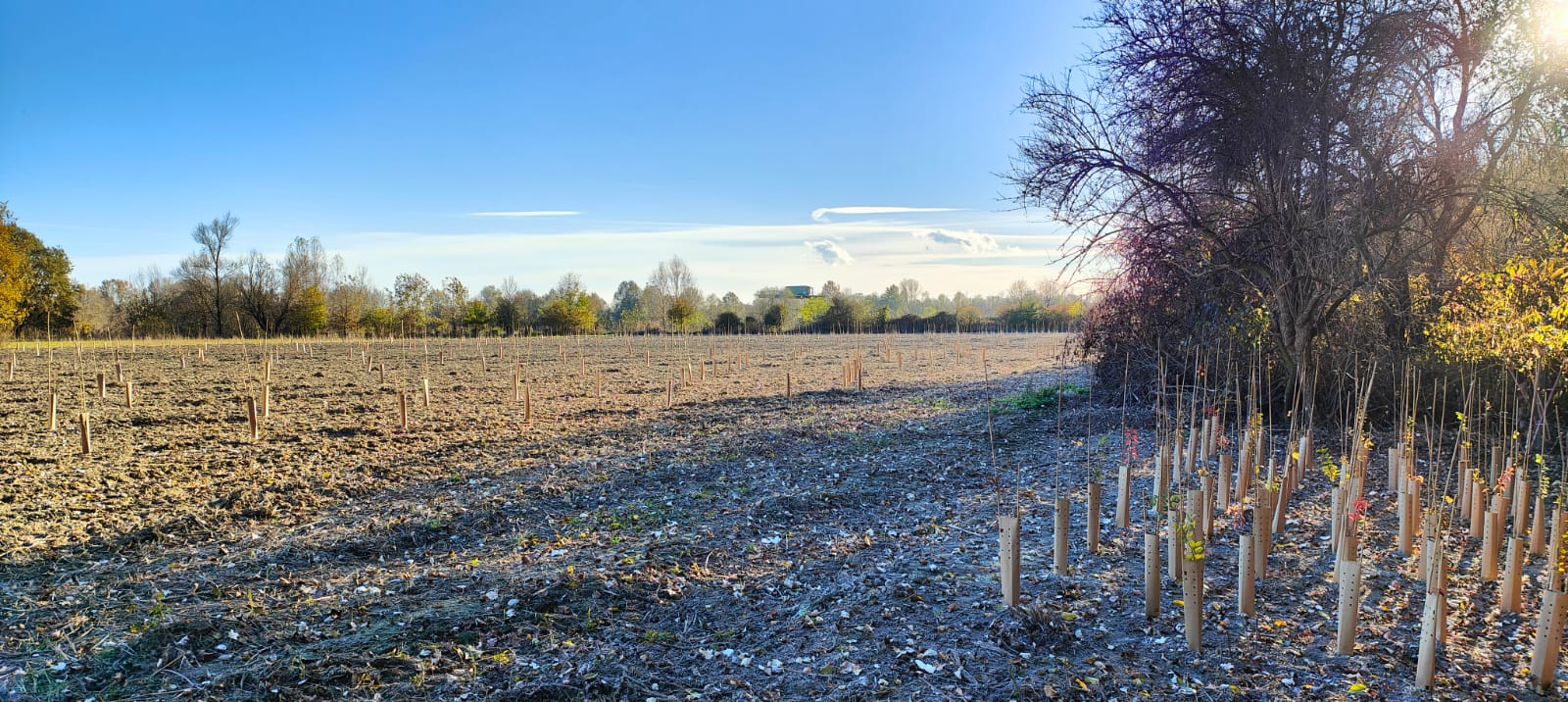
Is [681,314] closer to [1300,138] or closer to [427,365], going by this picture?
[427,365]

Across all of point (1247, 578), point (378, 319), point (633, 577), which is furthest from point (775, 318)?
point (1247, 578)

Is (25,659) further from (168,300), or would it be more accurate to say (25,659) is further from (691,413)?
(168,300)

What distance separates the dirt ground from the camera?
3.11 m

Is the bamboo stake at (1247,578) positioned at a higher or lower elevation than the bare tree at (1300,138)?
lower

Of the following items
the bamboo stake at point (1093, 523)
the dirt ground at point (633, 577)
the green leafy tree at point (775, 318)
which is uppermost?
the green leafy tree at point (775, 318)

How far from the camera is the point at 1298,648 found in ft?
10.5

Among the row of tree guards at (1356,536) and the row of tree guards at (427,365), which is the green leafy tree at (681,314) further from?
the row of tree guards at (1356,536)

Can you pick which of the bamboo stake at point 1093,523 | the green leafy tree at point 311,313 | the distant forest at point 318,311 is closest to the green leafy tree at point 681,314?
the distant forest at point 318,311

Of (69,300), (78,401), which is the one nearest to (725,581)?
(78,401)

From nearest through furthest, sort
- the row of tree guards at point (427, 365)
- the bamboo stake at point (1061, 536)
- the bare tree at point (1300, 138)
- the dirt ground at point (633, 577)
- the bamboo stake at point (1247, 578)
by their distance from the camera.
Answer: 1. the dirt ground at point (633, 577)
2. the bamboo stake at point (1247, 578)
3. the bamboo stake at point (1061, 536)
4. the bare tree at point (1300, 138)
5. the row of tree guards at point (427, 365)

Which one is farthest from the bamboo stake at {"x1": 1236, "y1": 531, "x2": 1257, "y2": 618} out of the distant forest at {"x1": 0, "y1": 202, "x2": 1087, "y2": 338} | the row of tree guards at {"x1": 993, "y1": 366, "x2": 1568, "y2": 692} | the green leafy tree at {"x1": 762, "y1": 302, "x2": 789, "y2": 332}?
the green leafy tree at {"x1": 762, "y1": 302, "x2": 789, "y2": 332}

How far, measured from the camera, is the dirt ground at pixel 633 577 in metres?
3.11

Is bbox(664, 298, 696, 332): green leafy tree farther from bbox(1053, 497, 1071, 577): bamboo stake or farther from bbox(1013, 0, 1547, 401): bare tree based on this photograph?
bbox(1053, 497, 1071, 577): bamboo stake

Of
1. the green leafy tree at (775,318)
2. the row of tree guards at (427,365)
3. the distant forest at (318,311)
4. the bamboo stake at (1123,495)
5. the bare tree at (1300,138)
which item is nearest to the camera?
the bamboo stake at (1123,495)
